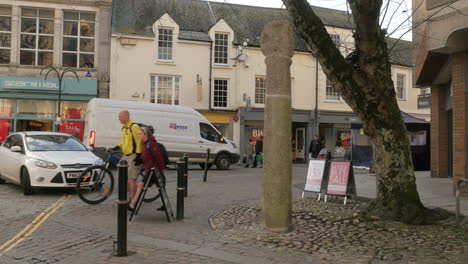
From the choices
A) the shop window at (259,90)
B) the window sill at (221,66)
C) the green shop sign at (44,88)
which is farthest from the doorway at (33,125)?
the shop window at (259,90)

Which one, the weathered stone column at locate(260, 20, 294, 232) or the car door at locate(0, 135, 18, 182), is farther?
the car door at locate(0, 135, 18, 182)

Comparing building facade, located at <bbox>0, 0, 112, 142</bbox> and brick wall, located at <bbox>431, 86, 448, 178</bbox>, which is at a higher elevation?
building facade, located at <bbox>0, 0, 112, 142</bbox>

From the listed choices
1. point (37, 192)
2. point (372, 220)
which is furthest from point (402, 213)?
point (37, 192)

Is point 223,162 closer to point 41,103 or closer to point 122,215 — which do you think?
point 41,103

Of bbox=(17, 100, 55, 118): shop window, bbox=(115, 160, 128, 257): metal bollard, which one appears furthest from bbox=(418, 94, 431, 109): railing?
bbox=(17, 100, 55, 118): shop window

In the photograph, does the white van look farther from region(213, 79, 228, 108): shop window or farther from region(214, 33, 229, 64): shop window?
region(214, 33, 229, 64): shop window

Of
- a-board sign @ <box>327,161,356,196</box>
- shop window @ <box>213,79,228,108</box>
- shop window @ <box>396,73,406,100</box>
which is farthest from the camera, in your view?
shop window @ <box>396,73,406,100</box>

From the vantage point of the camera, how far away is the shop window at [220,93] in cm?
2722

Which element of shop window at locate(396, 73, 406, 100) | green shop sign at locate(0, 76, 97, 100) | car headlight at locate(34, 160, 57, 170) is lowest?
car headlight at locate(34, 160, 57, 170)

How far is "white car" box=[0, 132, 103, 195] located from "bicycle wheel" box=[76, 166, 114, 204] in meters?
0.76

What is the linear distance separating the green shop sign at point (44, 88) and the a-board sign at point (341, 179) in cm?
1826

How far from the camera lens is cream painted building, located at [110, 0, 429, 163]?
1001 inches

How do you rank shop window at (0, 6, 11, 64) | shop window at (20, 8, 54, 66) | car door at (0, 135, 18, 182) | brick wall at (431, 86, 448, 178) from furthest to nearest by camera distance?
1. shop window at (20, 8, 54, 66)
2. shop window at (0, 6, 11, 64)
3. brick wall at (431, 86, 448, 178)
4. car door at (0, 135, 18, 182)

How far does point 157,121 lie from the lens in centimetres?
1772
